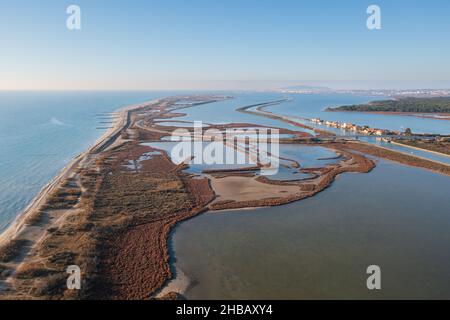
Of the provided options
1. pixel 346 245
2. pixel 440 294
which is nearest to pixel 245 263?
pixel 346 245

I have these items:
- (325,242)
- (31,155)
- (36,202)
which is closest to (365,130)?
(325,242)

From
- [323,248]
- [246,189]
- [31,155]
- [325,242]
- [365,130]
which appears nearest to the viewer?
[323,248]

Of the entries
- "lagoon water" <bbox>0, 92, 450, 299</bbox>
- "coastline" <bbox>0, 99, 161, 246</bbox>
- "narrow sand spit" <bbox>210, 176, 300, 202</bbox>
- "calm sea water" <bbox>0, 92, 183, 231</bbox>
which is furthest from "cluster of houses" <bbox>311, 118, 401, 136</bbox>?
"calm sea water" <bbox>0, 92, 183, 231</bbox>

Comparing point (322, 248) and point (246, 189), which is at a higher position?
point (246, 189)

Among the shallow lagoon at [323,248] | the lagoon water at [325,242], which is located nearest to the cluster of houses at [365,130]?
the lagoon water at [325,242]

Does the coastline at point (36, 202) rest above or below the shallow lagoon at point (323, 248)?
above

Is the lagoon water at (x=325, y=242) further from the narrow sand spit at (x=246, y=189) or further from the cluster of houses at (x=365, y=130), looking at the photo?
the cluster of houses at (x=365, y=130)

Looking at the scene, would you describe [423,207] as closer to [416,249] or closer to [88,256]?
[416,249]

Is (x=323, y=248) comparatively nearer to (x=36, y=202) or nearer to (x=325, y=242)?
(x=325, y=242)

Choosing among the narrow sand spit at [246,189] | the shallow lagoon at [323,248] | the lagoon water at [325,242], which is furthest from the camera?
the narrow sand spit at [246,189]

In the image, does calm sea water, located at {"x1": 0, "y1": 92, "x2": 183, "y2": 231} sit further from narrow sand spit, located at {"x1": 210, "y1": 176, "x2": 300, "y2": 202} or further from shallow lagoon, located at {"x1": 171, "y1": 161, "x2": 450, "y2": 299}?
narrow sand spit, located at {"x1": 210, "y1": 176, "x2": 300, "y2": 202}

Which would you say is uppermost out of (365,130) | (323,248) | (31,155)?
(365,130)
